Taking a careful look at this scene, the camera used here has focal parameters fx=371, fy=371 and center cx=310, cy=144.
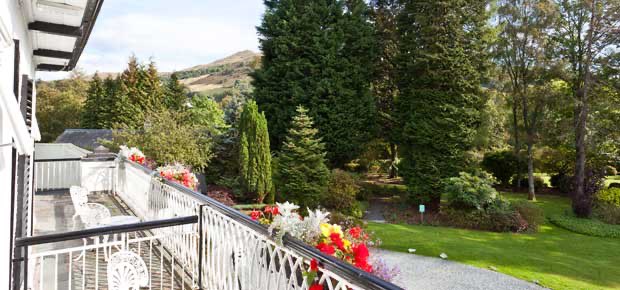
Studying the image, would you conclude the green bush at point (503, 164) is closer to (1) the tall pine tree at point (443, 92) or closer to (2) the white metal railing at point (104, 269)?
(1) the tall pine tree at point (443, 92)

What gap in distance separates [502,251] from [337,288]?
870 centimetres

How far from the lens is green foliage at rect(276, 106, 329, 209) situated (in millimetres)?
12641

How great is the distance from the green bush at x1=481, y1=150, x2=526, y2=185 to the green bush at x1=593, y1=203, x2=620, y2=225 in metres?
4.69

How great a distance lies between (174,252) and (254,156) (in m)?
8.64

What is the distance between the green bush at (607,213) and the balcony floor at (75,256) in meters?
14.3

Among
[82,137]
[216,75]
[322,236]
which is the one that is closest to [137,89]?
[82,137]

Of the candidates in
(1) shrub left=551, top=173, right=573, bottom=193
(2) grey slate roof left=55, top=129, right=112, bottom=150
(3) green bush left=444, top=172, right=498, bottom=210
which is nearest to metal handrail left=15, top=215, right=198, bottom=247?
(3) green bush left=444, top=172, right=498, bottom=210

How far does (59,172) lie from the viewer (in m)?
9.37

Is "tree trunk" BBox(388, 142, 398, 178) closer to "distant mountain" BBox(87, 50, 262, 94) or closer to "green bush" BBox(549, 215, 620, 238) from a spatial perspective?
"green bush" BBox(549, 215, 620, 238)

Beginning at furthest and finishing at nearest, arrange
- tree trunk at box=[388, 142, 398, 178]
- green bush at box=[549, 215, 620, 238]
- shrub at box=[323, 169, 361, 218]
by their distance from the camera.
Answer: tree trunk at box=[388, 142, 398, 178], shrub at box=[323, 169, 361, 218], green bush at box=[549, 215, 620, 238]

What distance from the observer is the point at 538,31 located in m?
15.1

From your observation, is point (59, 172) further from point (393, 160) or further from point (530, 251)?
point (393, 160)

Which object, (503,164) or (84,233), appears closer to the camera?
(84,233)

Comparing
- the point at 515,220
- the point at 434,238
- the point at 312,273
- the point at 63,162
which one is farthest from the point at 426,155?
the point at 312,273
